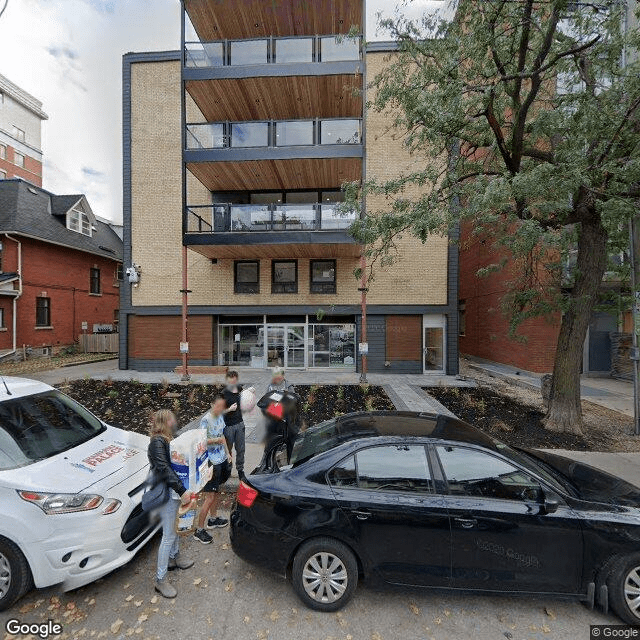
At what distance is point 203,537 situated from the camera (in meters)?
3.48

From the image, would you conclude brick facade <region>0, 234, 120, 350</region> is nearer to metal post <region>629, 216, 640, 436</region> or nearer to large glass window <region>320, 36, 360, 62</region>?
large glass window <region>320, 36, 360, 62</region>

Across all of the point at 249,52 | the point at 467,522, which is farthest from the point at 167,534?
the point at 249,52

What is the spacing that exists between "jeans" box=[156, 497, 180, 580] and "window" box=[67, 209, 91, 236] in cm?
2553

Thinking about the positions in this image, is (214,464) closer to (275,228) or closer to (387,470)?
(387,470)

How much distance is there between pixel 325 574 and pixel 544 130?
888cm

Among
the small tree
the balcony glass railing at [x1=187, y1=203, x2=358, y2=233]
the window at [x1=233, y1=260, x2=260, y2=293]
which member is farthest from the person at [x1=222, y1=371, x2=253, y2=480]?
the window at [x1=233, y1=260, x2=260, y2=293]

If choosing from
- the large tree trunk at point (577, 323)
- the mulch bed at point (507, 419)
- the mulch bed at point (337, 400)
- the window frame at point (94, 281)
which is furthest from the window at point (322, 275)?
the window frame at point (94, 281)

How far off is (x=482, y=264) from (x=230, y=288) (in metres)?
13.0

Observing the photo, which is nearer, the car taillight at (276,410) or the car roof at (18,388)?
the car roof at (18,388)

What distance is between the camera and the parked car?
8.48 feet

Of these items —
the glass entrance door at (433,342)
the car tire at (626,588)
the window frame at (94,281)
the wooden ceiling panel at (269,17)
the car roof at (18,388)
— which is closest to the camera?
the car tire at (626,588)

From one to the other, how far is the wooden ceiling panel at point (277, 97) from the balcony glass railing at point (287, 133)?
122 cm

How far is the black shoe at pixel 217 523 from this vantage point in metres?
3.75

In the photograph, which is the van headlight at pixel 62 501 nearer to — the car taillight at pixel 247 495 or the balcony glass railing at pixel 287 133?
the car taillight at pixel 247 495
